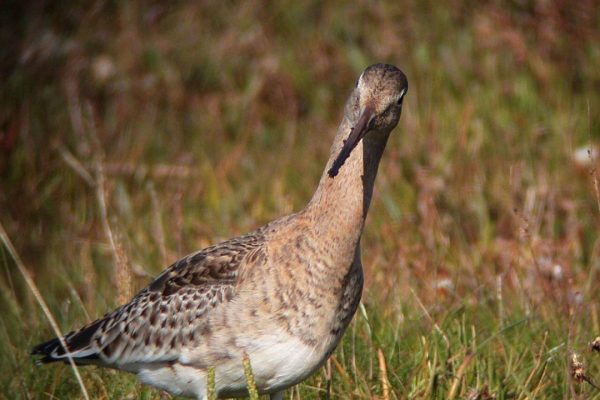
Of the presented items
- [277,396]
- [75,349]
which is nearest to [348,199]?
[277,396]

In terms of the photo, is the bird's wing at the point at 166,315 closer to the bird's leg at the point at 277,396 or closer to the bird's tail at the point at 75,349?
the bird's tail at the point at 75,349

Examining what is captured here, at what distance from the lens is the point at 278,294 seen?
4887mm

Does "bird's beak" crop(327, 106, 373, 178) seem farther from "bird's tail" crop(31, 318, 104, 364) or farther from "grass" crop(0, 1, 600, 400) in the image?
"bird's tail" crop(31, 318, 104, 364)

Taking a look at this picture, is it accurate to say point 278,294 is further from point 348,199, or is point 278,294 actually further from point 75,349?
point 75,349

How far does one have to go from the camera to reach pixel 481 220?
25.5 feet

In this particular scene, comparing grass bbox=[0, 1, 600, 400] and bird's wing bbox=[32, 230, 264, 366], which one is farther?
grass bbox=[0, 1, 600, 400]

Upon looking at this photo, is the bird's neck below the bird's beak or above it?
below

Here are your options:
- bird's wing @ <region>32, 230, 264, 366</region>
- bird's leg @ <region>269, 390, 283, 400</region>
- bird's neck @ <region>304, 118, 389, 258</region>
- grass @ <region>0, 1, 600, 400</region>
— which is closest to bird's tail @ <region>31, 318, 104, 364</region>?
bird's wing @ <region>32, 230, 264, 366</region>

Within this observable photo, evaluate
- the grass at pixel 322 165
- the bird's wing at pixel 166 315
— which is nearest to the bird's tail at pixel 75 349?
the bird's wing at pixel 166 315

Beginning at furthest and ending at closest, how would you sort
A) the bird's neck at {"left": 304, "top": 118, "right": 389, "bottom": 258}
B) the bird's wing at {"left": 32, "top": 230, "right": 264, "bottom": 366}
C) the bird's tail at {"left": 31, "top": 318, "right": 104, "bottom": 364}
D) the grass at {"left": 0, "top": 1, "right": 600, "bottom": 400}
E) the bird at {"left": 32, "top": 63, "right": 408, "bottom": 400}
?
the grass at {"left": 0, "top": 1, "right": 600, "bottom": 400} < the bird's tail at {"left": 31, "top": 318, "right": 104, "bottom": 364} < the bird's wing at {"left": 32, "top": 230, "right": 264, "bottom": 366} < the bird's neck at {"left": 304, "top": 118, "right": 389, "bottom": 258} < the bird at {"left": 32, "top": 63, "right": 408, "bottom": 400}

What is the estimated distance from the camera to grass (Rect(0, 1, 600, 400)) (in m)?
5.66

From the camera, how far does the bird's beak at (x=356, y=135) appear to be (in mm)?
4707

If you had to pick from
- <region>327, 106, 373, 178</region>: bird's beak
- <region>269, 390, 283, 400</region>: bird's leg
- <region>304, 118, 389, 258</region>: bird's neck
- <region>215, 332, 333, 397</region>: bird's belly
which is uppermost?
<region>327, 106, 373, 178</region>: bird's beak

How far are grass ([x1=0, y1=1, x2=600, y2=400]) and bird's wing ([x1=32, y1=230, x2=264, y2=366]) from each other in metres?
0.18
